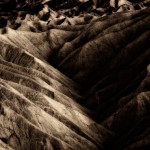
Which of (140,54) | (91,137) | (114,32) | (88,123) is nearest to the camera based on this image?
(91,137)

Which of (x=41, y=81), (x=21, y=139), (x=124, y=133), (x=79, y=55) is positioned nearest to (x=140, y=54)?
(x=79, y=55)

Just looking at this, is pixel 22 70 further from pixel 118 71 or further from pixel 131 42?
pixel 131 42

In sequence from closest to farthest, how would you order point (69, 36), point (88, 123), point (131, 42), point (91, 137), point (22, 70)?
1. point (91, 137)
2. point (88, 123)
3. point (22, 70)
4. point (131, 42)
5. point (69, 36)

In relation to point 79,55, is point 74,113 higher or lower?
higher

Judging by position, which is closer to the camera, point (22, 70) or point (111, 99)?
point (111, 99)

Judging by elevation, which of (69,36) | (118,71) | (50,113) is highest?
(50,113)

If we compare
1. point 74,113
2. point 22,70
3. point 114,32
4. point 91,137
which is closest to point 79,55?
point 114,32

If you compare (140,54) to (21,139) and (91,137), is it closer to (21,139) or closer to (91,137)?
(91,137)
